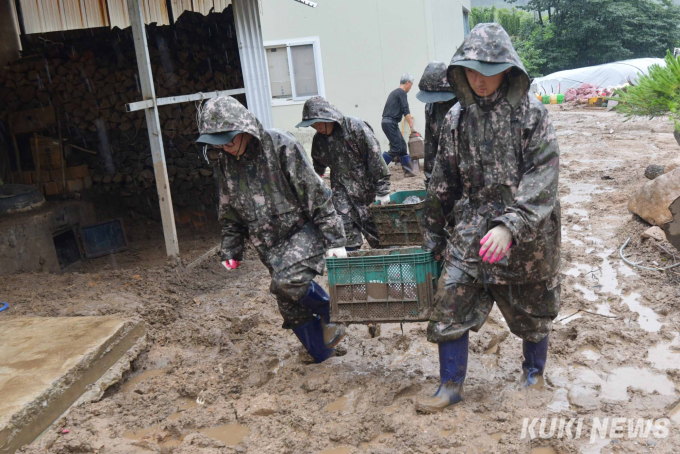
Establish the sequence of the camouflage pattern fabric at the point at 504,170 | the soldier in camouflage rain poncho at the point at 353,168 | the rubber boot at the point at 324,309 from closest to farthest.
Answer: the camouflage pattern fabric at the point at 504,170 → the rubber boot at the point at 324,309 → the soldier in camouflage rain poncho at the point at 353,168

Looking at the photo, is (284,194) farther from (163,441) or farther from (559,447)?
(559,447)

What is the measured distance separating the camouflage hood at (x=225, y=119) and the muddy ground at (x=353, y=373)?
1.63m

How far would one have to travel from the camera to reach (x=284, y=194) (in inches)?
148

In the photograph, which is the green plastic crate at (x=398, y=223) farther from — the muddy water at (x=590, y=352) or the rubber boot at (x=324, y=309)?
the muddy water at (x=590, y=352)

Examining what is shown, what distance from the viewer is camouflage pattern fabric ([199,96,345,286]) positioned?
146 inches

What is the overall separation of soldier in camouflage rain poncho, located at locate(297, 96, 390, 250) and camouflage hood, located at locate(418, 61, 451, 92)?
0.81m

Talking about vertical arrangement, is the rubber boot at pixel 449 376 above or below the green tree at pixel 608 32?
below

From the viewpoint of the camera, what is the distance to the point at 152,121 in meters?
6.06

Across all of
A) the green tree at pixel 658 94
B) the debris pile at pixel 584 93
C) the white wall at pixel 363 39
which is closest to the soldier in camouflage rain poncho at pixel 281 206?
the green tree at pixel 658 94

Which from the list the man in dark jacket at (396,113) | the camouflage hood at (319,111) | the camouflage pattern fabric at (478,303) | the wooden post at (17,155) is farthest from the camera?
the man in dark jacket at (396,113)

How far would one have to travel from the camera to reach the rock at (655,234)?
5598 mm

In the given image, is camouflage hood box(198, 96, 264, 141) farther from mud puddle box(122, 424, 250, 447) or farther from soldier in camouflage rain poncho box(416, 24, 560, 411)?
mud puddle box(122, 424, 250, 447)

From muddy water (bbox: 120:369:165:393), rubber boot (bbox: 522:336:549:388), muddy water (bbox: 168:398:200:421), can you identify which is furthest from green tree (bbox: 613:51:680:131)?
muddy water (bbox: 120:369:165:393)

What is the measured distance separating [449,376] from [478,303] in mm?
437
